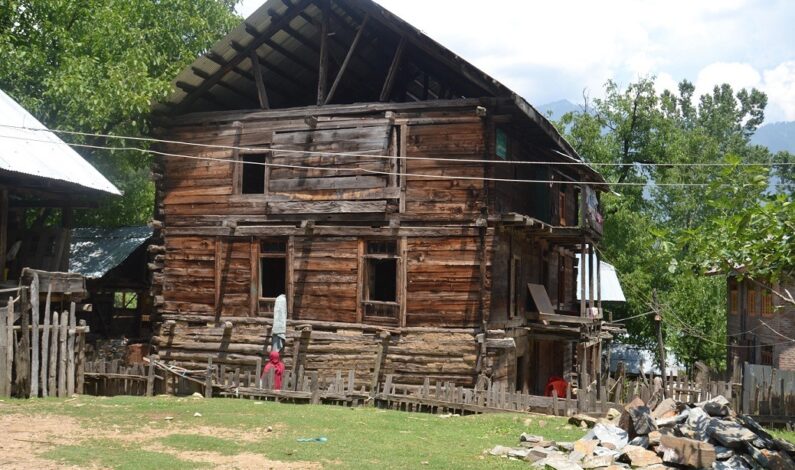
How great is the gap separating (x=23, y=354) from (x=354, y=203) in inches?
343

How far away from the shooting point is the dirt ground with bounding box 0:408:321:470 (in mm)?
11219

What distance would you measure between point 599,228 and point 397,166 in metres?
10.4

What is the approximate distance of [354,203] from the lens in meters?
21.6

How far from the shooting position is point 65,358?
1825cm

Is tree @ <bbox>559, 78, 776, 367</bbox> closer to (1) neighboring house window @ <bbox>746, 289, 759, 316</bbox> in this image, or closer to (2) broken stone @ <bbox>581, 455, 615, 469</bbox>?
(1) neighboring house window @ <bbox>746, 289, 759, 316</bbox>

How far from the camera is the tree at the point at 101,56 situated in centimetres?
2680

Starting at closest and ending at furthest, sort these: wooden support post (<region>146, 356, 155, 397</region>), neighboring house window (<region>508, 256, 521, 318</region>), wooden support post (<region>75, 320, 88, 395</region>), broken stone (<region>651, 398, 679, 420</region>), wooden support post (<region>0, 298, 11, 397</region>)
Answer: broken stone (<region>651, 398, 679, 420</region>) < wooden support post (<region>0, 298, 11, 397</region>) < wooden support post (<region>75, 320, 88, 395</region>) < wooden support post (<region>146, 356, 155, 397</region>) < neighboring house window (<region>508, 256, 521, 318</region>)

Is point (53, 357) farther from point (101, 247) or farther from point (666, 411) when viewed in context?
point (101, 247)

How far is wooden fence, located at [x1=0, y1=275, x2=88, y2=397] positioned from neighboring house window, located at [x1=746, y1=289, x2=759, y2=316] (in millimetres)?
25884

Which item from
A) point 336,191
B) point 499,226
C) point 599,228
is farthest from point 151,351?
point 599,228

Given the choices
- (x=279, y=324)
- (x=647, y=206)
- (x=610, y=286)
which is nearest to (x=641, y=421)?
(x=279, y=324)

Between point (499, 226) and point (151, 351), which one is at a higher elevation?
point (499, 226)

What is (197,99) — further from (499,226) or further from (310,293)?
(499,226)

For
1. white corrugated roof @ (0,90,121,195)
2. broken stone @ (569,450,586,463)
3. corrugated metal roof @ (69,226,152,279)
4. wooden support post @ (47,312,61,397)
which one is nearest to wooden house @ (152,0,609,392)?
white corrugated roof @ (0,90,121,195)
